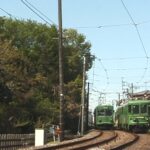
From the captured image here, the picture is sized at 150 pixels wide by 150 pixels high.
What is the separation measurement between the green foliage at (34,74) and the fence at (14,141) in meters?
7.19

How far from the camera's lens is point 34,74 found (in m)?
71.6

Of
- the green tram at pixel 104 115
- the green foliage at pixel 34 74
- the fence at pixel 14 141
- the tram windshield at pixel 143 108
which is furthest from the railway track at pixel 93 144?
the green tram at pixel 104 115

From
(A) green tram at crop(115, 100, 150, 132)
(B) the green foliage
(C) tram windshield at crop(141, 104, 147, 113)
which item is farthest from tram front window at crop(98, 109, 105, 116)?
(C) tram windshield at crop(141, 104, 147, 113)

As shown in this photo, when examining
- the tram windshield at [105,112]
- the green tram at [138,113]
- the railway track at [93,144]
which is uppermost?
the tram windshield at [105,112]

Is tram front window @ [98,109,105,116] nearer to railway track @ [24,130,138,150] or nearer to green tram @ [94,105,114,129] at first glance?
green tram @ [94,105,114,129]

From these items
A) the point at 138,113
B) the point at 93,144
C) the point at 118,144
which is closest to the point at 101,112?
the point at 138,113

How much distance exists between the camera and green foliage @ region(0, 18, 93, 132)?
47.4 meters

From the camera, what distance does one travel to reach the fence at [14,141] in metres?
31.5

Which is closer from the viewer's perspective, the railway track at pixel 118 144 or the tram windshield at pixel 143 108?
the railway track at pixel 118 144

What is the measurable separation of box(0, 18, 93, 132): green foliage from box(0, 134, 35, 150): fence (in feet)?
23.6

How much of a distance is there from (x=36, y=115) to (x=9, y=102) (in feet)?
19.7

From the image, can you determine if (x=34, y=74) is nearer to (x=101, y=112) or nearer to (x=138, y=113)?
(x=101, y=112)

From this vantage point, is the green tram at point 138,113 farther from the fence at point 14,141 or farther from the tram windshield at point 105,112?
the fence at point 14,141

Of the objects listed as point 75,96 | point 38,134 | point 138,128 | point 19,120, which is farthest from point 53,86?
point 38,134
